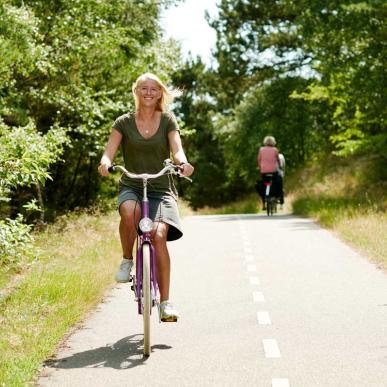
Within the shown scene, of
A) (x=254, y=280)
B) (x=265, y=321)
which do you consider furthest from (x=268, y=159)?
(x=265, y=321)

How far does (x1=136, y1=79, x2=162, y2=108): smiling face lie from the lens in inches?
257

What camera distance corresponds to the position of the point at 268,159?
822 inches

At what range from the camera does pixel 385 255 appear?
10844mm

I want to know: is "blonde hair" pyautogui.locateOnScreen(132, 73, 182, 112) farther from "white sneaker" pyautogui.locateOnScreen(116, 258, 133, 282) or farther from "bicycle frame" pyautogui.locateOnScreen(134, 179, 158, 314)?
"white sneaker" pyautogui.locateOnScreen(116, 258, 133, 282)

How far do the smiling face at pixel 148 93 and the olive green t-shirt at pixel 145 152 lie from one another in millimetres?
196

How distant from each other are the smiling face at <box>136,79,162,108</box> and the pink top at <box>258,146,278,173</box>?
14300 millimetres

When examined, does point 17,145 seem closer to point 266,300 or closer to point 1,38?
point 1,38

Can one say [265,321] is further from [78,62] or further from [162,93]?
[78,62]

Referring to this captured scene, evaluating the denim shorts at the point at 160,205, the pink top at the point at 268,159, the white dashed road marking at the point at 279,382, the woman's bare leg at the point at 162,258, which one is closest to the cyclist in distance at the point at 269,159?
the pink top at the point at 268,159

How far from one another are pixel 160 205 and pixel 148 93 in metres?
0.94

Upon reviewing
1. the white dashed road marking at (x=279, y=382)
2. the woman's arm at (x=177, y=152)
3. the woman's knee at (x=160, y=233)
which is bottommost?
the white dashed road marking at (x=279, y=382)

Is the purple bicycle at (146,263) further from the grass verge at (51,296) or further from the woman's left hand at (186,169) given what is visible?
the grass verge at (51,296)

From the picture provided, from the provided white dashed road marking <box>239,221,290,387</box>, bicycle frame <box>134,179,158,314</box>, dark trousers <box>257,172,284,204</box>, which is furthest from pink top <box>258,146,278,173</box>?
bicycle frame <box>134,179,158,314</box>

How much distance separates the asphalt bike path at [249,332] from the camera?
5.31 meters
